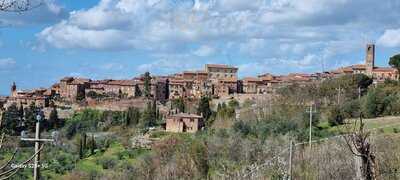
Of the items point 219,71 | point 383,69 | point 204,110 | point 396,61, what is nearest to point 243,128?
point 204,110

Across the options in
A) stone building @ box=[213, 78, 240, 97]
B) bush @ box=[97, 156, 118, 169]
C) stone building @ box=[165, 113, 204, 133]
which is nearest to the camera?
bush @ box=[97, 156, 118, 169]

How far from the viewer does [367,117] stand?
3522cm

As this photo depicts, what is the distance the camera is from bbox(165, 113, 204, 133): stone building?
1925 inches

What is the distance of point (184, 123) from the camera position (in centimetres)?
4959

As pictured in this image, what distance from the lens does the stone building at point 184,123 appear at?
4891 cm

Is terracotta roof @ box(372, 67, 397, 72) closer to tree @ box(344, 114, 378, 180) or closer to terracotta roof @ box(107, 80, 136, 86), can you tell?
terracotta roof @ box(107, 80, 136, 86)

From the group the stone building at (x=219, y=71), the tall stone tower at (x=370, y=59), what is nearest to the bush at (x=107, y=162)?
the tall stone tower at (x=370, y=59)

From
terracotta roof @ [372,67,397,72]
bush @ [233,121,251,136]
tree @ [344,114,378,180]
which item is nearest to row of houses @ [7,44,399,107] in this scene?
terracotta roof @ [372,67,397,72]

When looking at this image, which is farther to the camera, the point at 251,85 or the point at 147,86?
the point at 251,85

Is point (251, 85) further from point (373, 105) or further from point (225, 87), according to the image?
point (373, 105)

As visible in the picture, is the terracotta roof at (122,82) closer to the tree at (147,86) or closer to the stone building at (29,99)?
the tree at (147,86)

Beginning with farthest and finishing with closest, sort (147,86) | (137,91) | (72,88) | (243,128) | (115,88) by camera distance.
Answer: (115,88) → (72,88) → (137,91) → (147,86) → (243,128)

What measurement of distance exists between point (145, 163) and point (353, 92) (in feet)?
69.6

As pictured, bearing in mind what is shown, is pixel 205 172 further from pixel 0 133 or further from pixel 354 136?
pixel 0 133
